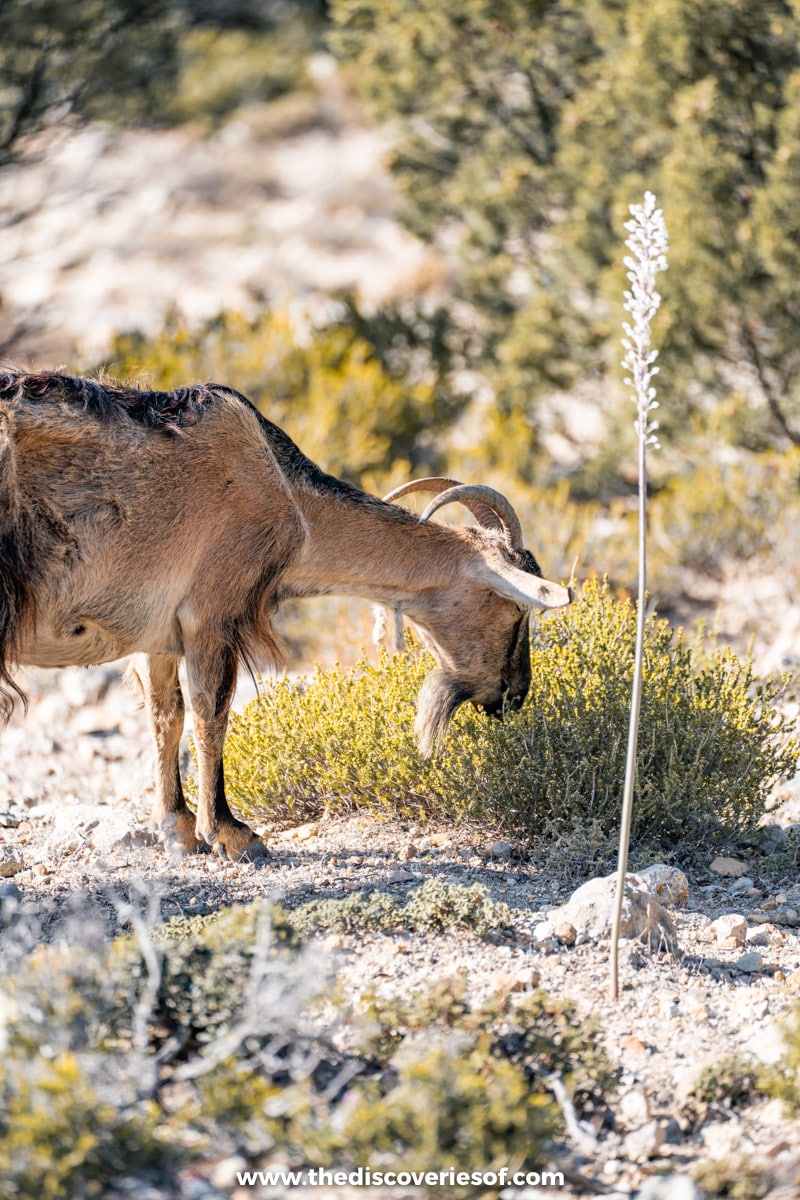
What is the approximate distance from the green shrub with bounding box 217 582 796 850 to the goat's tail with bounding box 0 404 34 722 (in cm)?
145

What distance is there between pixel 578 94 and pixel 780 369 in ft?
9.99

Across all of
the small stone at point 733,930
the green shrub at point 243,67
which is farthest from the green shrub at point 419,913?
the green shrub at point 243,67

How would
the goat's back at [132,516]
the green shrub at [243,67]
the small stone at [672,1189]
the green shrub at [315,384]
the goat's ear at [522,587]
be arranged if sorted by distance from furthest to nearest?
the green shrub at [243,67], the green shrub at [315,384], the goat's ear at [522,587], the goat's back at [132,516], the small stone at [672,1189]

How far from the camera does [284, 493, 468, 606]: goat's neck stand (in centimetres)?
549

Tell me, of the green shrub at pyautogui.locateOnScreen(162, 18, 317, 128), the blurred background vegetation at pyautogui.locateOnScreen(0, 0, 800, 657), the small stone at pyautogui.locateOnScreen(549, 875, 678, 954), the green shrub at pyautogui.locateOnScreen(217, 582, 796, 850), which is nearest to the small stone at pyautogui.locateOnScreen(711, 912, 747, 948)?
the small stone at pyautogui.locateOnScreen(549, 875, 678, 954)

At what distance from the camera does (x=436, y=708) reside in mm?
5539

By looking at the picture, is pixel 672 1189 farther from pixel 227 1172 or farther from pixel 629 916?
pixel 629 916

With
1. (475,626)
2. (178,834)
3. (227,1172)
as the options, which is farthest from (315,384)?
(227,1172)

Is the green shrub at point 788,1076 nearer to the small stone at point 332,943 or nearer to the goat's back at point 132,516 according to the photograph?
the small stone at point 332,943

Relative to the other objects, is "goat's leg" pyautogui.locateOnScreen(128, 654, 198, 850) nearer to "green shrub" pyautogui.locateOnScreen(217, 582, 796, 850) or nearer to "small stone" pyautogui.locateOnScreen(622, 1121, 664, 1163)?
"green shrub" pyautogui.locateOnScreen(217, 582, 796, 850)

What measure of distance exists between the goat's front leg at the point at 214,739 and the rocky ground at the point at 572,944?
0.36ft

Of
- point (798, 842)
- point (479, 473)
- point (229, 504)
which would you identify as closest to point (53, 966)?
point (229, 504)

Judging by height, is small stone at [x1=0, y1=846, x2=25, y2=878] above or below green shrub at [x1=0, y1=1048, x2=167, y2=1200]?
below

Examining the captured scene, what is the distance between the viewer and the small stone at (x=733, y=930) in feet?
15.3
